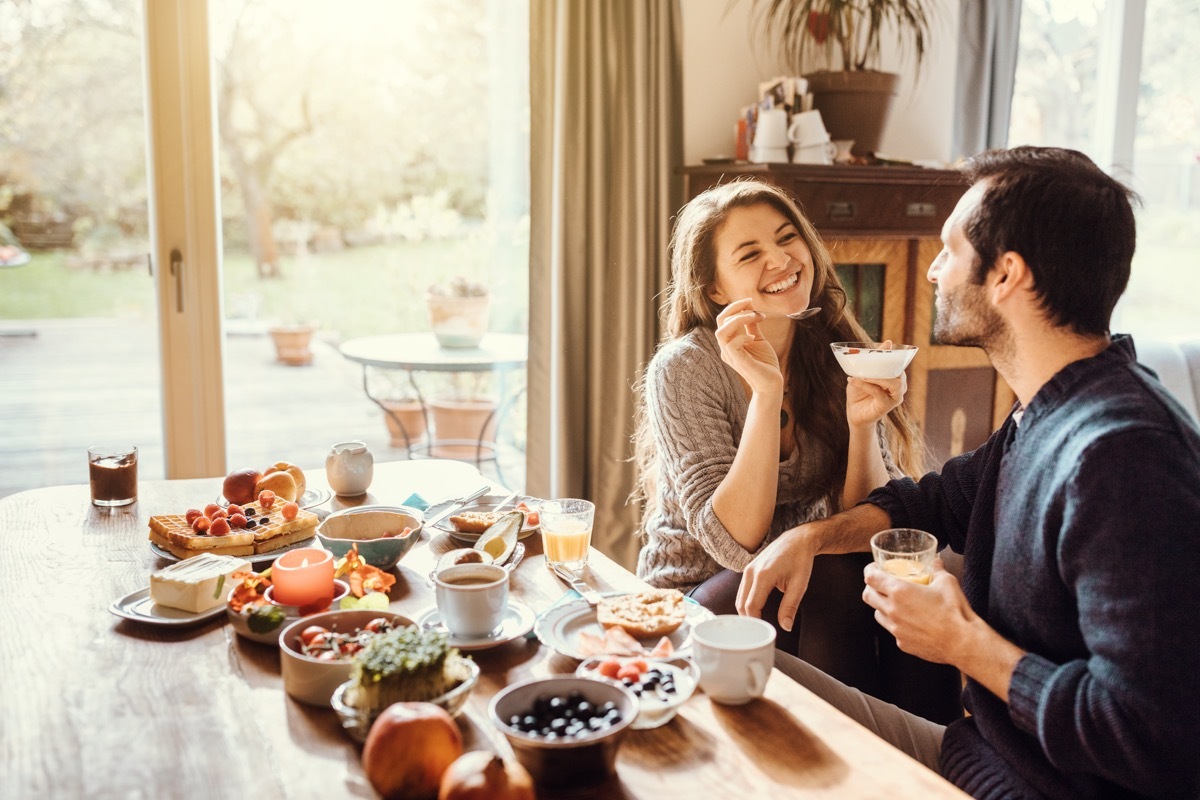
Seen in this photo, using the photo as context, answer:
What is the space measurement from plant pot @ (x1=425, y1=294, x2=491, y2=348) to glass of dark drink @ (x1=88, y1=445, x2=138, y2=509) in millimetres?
1641

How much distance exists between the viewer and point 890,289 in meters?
3.48

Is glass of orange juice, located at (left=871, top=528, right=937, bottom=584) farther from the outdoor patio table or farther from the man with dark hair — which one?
the outdoor patio table

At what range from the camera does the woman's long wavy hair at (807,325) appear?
7.25 ft

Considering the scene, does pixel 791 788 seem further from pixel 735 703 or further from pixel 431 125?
pixel 431 125

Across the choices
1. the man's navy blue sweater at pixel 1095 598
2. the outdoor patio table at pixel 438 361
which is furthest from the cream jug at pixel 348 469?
the outdoor patio table at pixel 438 361

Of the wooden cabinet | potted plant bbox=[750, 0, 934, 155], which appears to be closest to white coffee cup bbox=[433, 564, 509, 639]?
the wooden cabinet

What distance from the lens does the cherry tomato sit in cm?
123

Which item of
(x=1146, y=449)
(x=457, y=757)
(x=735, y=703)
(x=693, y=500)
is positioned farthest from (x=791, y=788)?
(x=693, y=500)

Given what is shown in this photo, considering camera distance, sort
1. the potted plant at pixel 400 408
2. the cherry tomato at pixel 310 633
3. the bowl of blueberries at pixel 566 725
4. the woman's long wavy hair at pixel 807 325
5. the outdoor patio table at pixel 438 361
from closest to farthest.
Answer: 1. the bowl of blueberries at pixel 566 725
2. the cherry tomato at pixel 310 633
3. the woman's long wavy hair at pixel 807 325
4. the outdoor patio table at pixel 438 361
5. the potted plant at pixel 400 408

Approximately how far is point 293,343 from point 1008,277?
8.43 feet

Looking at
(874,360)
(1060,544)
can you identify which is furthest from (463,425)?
(1060,544)

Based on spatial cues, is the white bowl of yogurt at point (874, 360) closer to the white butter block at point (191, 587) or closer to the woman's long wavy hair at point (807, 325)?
the woman's long wavy hair at point (807, 325)

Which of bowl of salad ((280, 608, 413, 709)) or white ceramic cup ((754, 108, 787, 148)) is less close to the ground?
white ceramic cup ((754, 108, 787, 148))

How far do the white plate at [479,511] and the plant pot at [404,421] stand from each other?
5.72 ft
